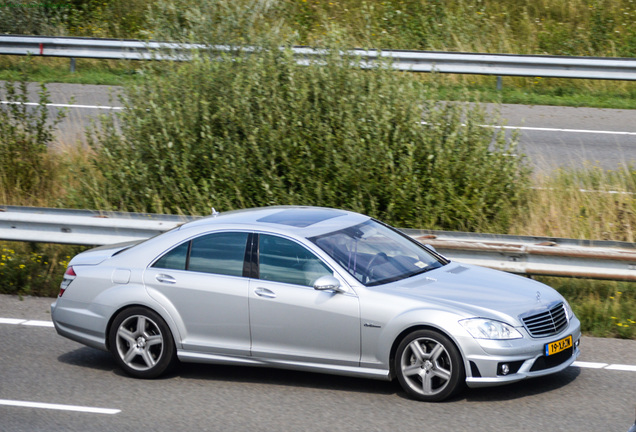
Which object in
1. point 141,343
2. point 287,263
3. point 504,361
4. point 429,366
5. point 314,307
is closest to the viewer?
point 504,361

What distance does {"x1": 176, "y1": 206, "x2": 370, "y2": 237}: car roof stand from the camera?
7.50 m

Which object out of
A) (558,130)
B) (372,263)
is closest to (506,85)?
(558,130)

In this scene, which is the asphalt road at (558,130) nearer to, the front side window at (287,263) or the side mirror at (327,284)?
the front side window at (287,263)

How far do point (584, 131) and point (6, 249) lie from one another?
9.99 metres

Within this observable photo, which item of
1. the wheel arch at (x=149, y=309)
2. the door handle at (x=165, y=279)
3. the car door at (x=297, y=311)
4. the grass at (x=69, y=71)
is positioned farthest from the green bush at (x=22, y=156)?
the car door at (x=297, y=311)

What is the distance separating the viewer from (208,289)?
7.36m

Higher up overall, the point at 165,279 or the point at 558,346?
the point at 165,279

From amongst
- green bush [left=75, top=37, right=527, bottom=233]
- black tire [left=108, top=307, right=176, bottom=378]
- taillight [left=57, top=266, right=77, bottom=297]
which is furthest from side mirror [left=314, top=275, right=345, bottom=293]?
green bush [left=75, top=37, right=527, bottom=233]

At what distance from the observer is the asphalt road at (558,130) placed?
46.1ft

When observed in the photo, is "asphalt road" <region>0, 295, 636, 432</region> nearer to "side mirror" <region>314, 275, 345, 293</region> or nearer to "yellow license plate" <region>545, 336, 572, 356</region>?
"yellow license plate" <region>545, 336, 572, 356</region>

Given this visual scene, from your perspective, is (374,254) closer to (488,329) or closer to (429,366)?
(429,366)

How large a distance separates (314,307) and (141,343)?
63.6 inches

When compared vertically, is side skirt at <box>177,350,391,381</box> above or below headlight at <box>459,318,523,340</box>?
below

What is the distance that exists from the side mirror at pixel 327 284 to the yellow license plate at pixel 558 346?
5.36 feet
